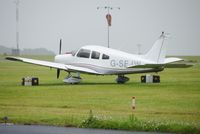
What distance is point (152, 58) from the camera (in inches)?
1463

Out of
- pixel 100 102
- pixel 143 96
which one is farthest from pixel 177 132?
pixel 143 96

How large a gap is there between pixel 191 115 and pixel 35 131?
22.1ft

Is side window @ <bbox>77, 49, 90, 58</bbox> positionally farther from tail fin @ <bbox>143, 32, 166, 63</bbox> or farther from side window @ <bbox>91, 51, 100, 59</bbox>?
tail fin @ <bbox>143, 32, 166, 63</bbox>

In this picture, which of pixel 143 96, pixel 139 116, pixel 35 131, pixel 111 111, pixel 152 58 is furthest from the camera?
pixel 152 58

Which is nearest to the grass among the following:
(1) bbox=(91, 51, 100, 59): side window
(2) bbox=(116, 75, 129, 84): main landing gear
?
(1) bbox=(91, 51, 100, 59): side window

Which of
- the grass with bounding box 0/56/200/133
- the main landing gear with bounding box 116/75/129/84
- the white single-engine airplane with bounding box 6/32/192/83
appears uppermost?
the white single-engine airplane with bounding box 6/32/192/83

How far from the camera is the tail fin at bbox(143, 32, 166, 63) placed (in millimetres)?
37094

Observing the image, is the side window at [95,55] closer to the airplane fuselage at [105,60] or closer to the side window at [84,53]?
the airplane fuselage at [105,60]

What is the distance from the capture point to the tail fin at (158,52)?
1460 inches

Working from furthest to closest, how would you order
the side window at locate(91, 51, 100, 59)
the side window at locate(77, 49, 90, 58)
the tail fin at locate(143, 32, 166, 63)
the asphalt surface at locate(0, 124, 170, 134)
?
the side window at locate(77, 49, 90, 58), the side window at locate(91, 51, 100, 59), the tail fin at locate(143, 32, 166, 63), the asphalt surface at locate(0, 124, 170, 134)

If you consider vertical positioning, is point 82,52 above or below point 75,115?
above

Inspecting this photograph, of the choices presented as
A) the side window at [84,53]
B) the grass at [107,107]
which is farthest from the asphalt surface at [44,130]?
the side window at [84,53]

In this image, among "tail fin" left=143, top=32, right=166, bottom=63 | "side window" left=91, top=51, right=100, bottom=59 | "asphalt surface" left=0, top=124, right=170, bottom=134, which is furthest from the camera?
"side window" left=91, top=51, right=100, bottom=59

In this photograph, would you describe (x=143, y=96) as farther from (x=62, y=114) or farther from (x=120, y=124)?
(x=120, y=124)
